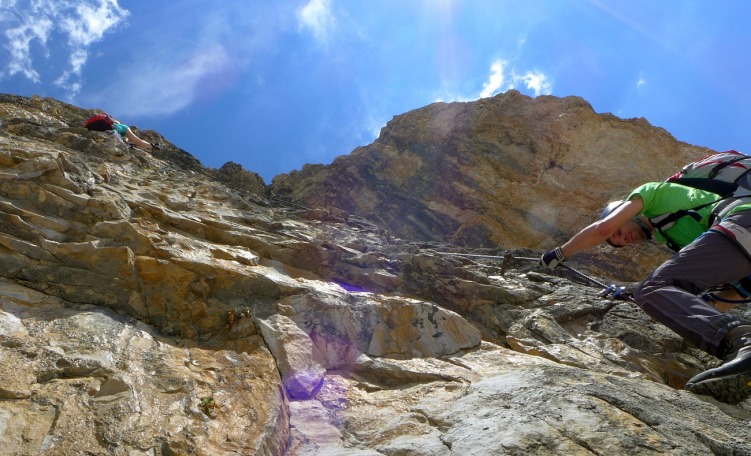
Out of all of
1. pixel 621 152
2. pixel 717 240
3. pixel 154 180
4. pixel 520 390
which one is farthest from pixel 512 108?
pixel 520 390

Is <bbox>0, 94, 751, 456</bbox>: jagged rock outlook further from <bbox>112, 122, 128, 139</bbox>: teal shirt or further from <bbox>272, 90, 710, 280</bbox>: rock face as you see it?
<bbox>272, 90, 710, 280</bbox>: rock face

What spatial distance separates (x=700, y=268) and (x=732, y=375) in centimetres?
103

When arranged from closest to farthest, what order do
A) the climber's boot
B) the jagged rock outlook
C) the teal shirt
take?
the jagged rock outlook < the climber's boot < the teal shirt

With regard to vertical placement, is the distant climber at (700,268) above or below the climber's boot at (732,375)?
above

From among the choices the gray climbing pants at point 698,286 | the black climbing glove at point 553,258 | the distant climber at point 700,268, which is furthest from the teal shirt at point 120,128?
the gray climbing pants at point 698,286

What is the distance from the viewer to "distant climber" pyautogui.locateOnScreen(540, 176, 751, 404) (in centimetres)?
413

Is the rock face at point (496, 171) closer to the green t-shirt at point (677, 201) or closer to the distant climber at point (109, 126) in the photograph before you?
the distant climber at point (109, 126)

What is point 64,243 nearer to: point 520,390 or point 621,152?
point 520,390

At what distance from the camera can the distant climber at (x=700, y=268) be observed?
4129 mm

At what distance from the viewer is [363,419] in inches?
159

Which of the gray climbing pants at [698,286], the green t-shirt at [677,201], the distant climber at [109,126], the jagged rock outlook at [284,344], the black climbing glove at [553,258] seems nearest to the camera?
the jagged rock outlook at [284,344]

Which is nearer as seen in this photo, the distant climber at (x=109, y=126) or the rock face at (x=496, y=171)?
the distant climber at (x=109, y=126)

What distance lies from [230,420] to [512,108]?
18.5 metres

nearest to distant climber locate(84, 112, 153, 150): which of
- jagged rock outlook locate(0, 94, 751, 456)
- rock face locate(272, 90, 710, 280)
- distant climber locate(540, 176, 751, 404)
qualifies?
jagged rock outlook locate(0, 94, 751, 456)
